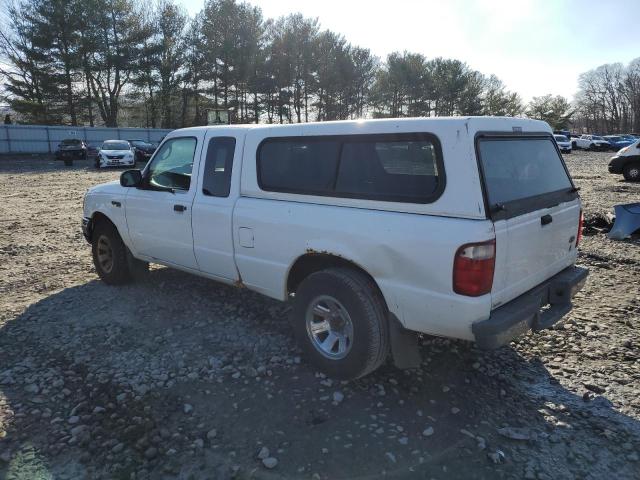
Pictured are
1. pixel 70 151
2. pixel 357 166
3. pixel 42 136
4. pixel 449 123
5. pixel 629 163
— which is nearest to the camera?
pixel 449 123

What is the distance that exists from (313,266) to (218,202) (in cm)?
114

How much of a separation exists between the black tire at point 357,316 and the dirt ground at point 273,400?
0.62 feet

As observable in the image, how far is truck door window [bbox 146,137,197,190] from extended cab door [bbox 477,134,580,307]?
114 inches

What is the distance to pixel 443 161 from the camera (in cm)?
296

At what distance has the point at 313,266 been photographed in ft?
12.4

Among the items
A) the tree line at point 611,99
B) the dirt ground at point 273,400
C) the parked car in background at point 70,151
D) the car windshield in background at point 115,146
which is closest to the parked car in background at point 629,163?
the dirt ground at point 273,400

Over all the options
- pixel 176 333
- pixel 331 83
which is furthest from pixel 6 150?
pixel 176 333

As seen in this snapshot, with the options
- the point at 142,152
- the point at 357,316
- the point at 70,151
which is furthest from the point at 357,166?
the point at 70,151

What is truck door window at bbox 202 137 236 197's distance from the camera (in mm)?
4266

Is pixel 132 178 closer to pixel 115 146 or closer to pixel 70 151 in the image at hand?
pixel 115 146

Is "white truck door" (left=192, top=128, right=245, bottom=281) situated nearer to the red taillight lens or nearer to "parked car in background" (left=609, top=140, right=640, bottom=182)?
the red taillight lens

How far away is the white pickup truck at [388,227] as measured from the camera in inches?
114

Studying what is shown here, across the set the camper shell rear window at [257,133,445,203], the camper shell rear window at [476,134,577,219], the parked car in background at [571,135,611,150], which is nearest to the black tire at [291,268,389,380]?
the camper shell rear window at [257,133,445,203]

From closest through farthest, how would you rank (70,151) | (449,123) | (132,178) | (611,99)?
1. (449,123)
2. (132,178)
3. (70,151)
4. (611,99)
